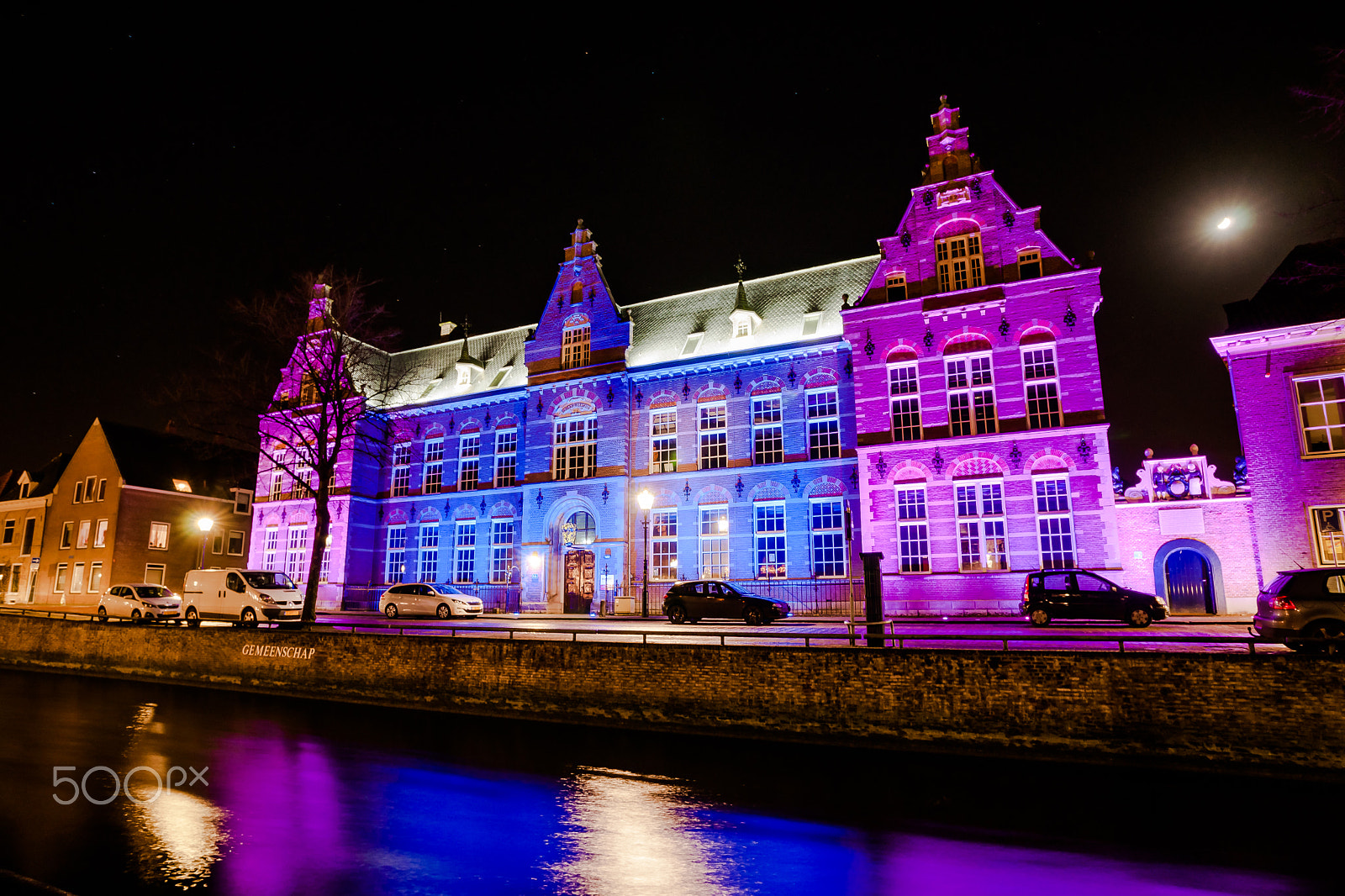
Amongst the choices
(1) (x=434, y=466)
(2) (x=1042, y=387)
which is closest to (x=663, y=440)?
(1) (x=434, y=466)

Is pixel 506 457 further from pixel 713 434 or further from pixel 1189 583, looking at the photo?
pixel 1189 583

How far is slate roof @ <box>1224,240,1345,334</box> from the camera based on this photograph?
21625 mm

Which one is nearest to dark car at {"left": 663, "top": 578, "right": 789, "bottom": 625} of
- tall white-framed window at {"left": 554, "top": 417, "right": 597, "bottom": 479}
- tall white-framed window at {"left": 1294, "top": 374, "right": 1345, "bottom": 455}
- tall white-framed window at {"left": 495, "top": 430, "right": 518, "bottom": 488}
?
tall white-framed window at {"left": 554, "top": 417, "right": 597, "bottom": 479}

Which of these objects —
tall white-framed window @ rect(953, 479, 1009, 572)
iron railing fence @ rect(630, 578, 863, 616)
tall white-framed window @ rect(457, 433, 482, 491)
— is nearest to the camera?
tall white-framed window @ rect(953, 479, 1009, 572)

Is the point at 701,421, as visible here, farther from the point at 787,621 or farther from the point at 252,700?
the point at 252,700

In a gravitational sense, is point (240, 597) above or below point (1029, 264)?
below

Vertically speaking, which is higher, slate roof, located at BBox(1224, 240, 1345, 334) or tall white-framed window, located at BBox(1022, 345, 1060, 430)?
slate roof, located at BBox(1224, 240, 1345, 334)

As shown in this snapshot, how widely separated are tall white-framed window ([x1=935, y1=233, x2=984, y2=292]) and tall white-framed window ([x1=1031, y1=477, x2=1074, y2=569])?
7901 millimetres

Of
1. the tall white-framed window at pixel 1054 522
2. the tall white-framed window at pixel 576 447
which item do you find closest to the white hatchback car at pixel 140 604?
Answer: the tall white-framed window at pixel 576 447

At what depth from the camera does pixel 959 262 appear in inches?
1065

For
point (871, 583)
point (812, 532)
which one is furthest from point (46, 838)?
point (812, 532)

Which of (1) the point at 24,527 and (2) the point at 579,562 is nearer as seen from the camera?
(2) the point at 579,562

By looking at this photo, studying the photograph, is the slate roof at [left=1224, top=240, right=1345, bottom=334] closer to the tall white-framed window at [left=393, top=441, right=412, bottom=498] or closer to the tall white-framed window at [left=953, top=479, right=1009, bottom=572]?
the tall white-framed window at [left=953, top=479, right=1009, bottom=572]

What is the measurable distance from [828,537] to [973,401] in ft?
24.5
